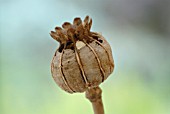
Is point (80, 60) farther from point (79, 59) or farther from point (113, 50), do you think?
point (113, 50)

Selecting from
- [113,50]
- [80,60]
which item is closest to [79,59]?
[80,60]

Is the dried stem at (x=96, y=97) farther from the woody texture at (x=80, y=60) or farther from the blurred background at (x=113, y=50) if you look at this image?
the blurred background at (x=113, y=50)

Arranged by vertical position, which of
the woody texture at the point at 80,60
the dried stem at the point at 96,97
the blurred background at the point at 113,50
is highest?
the blurred background at the point at 113,50

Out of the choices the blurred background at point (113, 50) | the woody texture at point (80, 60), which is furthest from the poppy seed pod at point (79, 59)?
the blurred background at point (113, 50)

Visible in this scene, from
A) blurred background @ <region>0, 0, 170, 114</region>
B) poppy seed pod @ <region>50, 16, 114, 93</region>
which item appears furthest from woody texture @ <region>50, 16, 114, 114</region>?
blurred background @ <region>0, 0, 170, 114</region>
